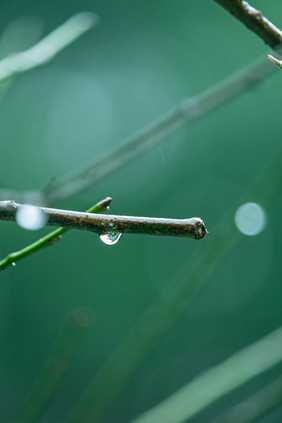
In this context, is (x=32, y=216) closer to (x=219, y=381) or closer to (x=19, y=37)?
(x=219, y=381)

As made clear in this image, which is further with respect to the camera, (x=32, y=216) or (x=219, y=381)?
(x=219, y=381)

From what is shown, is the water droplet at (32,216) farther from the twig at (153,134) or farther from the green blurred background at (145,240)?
the green blurred background at (145,240)

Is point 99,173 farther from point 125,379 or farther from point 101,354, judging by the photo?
point 101,354

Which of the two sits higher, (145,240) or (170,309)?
(145,240)

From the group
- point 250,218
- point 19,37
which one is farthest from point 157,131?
point 19,37

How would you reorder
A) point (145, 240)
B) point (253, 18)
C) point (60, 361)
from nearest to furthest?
point (253, 18) → point (60, 361) → point (145, 240)

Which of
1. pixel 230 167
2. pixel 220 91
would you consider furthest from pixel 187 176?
pixel 220 91

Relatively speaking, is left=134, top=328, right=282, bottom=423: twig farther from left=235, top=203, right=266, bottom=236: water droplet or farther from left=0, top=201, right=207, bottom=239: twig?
left=0, top=201, right=207, bottom=239: twig
